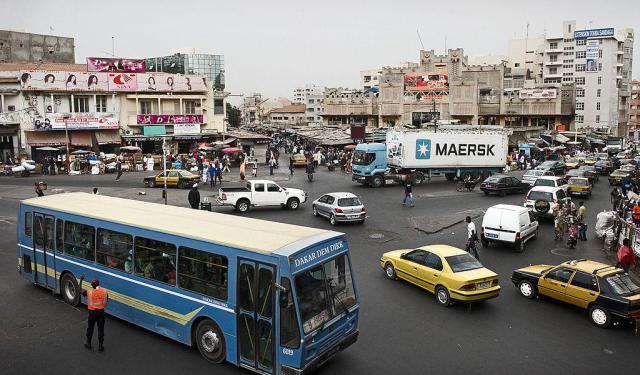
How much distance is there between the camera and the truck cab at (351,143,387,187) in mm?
34469

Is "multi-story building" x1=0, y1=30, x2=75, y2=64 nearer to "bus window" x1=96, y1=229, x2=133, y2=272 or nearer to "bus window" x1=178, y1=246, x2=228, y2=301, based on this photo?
"bus window" x1=96, y1=229, x2=133, y2=272

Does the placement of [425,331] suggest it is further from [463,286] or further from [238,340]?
[238,340]

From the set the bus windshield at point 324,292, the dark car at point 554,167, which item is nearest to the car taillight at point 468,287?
the bus windshield at point 324,292

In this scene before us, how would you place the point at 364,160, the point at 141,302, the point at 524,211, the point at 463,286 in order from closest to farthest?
the point at 141,302, the point at 463,286, the point at 524,211, the point at 364,160

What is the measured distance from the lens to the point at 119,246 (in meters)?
10.9

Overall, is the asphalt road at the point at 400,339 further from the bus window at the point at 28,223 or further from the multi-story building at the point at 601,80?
the multi-story building at the point at 601,80

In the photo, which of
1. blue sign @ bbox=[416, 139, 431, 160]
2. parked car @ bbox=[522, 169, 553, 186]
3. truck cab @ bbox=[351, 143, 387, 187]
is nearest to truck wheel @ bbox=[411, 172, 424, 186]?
blue sign @ bbox=[416, 139, 431, 160]

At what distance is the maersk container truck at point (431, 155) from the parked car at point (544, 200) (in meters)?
11.8

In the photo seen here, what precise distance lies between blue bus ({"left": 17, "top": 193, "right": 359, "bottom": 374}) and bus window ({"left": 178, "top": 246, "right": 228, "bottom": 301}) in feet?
0.06

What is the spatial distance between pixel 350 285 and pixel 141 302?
443cm

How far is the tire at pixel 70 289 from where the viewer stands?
12141 millimetres

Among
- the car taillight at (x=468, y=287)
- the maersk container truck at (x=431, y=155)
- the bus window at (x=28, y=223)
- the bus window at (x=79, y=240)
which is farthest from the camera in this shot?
the maersk container truck at (x=431, y=155)

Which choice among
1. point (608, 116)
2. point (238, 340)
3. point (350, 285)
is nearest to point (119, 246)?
point (238, 340)

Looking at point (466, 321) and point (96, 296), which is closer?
point (96, 296)
